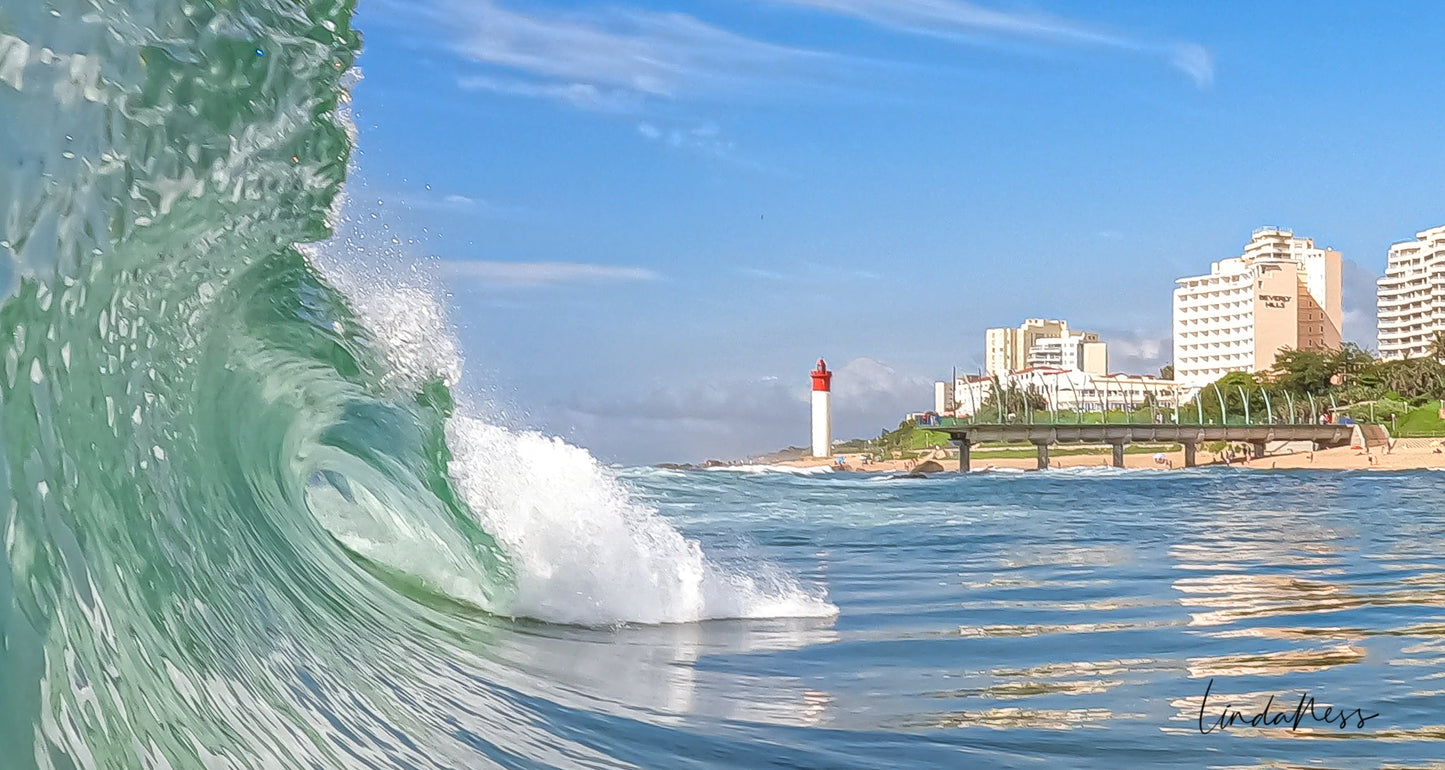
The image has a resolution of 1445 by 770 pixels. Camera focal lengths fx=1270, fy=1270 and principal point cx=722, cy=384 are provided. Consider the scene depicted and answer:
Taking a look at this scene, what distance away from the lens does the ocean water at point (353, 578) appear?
2.81 meters

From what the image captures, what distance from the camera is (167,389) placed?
15.7ft

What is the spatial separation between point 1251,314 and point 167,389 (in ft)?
470

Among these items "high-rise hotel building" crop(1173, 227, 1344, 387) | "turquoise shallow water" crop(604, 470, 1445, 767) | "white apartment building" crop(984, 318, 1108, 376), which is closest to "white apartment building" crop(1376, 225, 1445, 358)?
"high-rise hotel building" crop(1173, 227, 1344, 387)

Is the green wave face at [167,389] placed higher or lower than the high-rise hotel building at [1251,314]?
lower

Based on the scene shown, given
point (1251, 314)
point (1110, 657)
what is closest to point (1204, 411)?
point (1251, 314)

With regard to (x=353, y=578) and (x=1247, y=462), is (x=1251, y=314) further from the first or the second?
(x=353, y=578)

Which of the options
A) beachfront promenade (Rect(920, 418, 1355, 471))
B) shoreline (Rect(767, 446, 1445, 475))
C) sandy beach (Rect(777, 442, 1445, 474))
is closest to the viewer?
shoreline (Rect(767, 446, 1445, 475))

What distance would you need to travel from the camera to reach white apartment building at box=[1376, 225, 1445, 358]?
147875mm

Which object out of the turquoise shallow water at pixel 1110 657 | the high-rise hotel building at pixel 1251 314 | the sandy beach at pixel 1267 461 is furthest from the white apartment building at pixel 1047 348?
the turquoise shallow water at pixel 1110 657

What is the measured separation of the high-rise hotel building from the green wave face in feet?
438

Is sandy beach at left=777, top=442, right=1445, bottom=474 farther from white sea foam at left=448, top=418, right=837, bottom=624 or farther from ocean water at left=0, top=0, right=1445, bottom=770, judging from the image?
white sea foam at left=448, top=418, right=837, bottom=624

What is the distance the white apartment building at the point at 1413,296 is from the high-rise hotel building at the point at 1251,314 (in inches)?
391

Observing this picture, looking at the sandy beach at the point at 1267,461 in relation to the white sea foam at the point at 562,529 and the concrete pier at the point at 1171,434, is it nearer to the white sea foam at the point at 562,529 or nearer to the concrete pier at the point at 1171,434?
the concrete pier at the point at 1171,434

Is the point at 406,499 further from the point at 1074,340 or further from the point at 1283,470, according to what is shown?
the point at 1074,340
